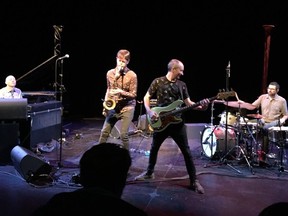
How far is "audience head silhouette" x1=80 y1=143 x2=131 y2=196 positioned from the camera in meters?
2.06

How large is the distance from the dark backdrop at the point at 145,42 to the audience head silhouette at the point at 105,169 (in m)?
12.2

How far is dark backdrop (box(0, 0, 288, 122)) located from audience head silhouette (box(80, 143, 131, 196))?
39.9ft

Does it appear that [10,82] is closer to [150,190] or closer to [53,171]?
[53,171]

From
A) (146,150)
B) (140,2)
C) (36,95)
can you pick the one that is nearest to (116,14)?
(140,2)

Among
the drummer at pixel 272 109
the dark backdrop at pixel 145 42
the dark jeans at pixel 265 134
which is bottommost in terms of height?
the dark jeans at pixel 265 134

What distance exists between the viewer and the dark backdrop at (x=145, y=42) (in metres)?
14.5

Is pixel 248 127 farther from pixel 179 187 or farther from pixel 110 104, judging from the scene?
pixel 110 104

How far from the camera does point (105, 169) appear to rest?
2.08 metres

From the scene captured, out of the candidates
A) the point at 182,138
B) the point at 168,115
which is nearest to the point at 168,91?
the point at 168,115

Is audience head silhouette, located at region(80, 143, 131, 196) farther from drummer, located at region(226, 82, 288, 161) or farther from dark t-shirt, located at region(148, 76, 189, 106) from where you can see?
drummer, located at region(226, 82, 288, 161)

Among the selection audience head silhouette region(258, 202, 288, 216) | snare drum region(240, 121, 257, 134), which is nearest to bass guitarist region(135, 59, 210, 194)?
snare drum region(240, 121, 257, 134)

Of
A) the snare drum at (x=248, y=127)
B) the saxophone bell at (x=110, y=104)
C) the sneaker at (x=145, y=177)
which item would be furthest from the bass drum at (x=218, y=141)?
the saxophone bell at (x=110, y=104)

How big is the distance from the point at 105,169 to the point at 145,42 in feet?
47.0

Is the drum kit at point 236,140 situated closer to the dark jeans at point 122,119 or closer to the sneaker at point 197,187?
the sneaker at point 197,187
